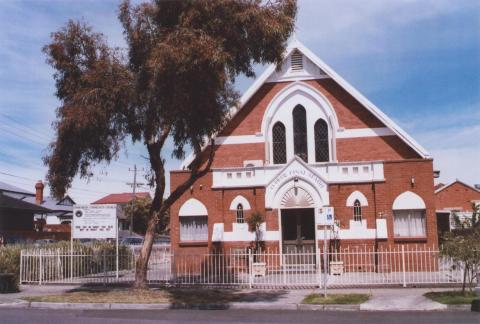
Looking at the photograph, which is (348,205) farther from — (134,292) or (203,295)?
(134,292)

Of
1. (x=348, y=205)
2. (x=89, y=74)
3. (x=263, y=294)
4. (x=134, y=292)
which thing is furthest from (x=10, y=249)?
(x=348, y=205)

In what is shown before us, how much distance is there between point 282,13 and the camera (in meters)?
14.7

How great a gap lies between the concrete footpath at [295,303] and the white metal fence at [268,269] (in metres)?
1.10

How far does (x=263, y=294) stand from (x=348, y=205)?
707cm

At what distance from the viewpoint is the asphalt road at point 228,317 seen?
11.9 m

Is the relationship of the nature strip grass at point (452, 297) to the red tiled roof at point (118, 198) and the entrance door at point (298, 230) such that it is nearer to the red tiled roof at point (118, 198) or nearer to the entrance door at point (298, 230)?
the entrance door at point (298, 230)

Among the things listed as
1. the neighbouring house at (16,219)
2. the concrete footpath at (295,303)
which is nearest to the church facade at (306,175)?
the concrete footpath at (295,303)

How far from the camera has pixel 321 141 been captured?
943 inches

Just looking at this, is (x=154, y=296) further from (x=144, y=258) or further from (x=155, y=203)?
(x=155, y=203)

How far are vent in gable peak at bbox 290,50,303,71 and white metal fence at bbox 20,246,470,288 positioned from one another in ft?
26.2

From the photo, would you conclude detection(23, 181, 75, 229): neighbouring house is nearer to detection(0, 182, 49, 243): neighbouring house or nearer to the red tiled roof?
detection(0, 182, 49, 243): neighbouring house

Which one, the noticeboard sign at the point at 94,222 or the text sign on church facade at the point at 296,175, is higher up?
the text sign on church facade at the point at 296,175

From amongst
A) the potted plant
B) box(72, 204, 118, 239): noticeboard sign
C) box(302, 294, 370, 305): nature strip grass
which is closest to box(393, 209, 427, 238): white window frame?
the potted plant

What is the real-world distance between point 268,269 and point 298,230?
2.05 meters
